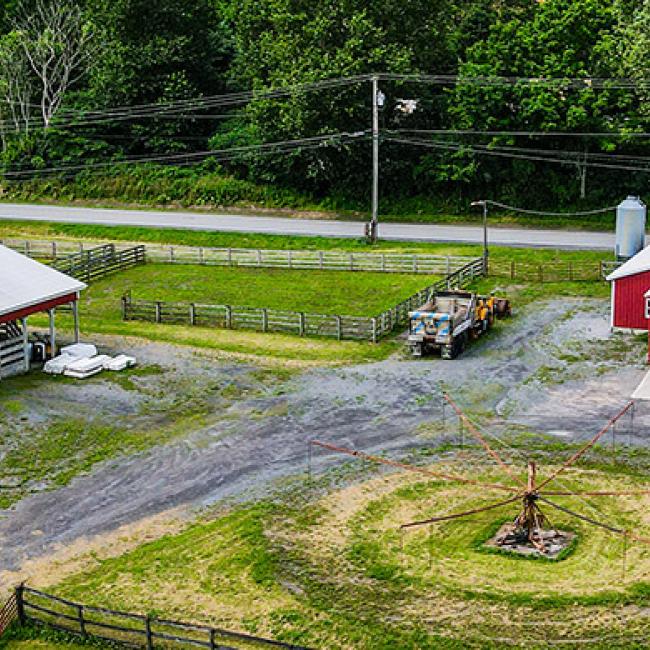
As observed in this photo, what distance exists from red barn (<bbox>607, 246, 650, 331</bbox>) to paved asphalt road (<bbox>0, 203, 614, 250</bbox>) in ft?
50.1

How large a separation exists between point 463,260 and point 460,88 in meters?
15.4

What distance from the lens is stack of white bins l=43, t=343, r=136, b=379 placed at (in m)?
43.3

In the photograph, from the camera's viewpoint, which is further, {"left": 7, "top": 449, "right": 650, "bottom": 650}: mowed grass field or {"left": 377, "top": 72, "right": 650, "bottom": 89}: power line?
{"left": 377, "top": 72, "right": 650, "bottom": 89}: power line

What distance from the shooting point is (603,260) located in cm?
5894

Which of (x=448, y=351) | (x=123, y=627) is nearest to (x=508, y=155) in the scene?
(x=448, y=351)

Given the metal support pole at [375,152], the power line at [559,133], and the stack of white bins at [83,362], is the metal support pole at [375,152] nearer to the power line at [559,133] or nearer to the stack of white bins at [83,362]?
the power line at [559,133]

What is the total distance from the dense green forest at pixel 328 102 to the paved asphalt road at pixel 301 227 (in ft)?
10.1

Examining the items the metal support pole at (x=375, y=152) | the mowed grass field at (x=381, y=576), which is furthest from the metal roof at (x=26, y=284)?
the metal support pole at (x=375, y=152)

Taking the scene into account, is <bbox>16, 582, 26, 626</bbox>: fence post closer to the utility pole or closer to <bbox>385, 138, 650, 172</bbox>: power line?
the utility pole

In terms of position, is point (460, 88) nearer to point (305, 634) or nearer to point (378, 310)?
point (378, 310)

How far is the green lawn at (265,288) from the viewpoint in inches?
2094

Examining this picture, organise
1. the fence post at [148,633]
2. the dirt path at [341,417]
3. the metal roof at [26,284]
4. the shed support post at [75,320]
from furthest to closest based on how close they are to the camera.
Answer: the shed support post at [75,320]
the metal roof at [26,284]
the dirt path at [341,417]
the fence post at [148,633]

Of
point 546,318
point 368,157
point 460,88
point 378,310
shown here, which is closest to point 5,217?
point 368,157

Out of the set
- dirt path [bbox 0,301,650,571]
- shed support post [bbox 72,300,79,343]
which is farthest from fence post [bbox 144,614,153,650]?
shed support post [bbox 72,300,79,343]
